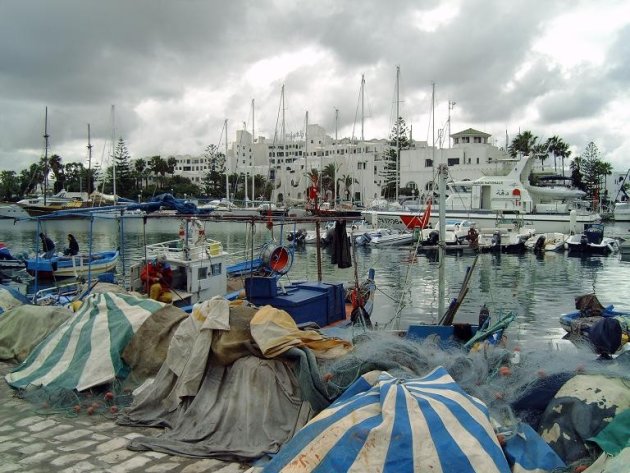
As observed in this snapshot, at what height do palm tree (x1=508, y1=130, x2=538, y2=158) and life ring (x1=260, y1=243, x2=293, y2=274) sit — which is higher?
palm tree (x1=508, y1=130, x2=538, y2=158)

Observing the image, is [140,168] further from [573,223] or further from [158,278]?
[158,278]

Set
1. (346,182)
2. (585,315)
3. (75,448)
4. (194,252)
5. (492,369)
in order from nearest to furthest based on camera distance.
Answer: (75,448), (492,369), (585,315), (194,252), (346,182)

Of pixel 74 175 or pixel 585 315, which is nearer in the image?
pixel 585 315

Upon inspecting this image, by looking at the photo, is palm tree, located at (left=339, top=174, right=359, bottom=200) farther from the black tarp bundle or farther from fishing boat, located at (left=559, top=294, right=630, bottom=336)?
the black tarp bundle

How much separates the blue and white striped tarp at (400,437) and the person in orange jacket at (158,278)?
31.3ft

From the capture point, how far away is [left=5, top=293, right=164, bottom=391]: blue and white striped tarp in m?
7.68

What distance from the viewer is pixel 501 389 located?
6.01 meters

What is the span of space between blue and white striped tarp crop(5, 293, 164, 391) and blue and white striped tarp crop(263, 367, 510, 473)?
4045 millimetres

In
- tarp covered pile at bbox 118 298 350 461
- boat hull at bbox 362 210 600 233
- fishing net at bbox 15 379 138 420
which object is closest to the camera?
tarp covered pile at bbox 118 298 350 461

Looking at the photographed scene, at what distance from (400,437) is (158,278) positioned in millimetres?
11287

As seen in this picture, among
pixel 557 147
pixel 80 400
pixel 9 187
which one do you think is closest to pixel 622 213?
pixel 557 147

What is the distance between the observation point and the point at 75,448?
19.5 feet

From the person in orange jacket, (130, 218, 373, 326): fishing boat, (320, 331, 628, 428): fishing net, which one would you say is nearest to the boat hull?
(130, 218, 373, 326): fishing boat

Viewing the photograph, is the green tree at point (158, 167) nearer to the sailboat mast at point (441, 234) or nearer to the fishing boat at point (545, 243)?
the fishing boat at point (545, 243)
